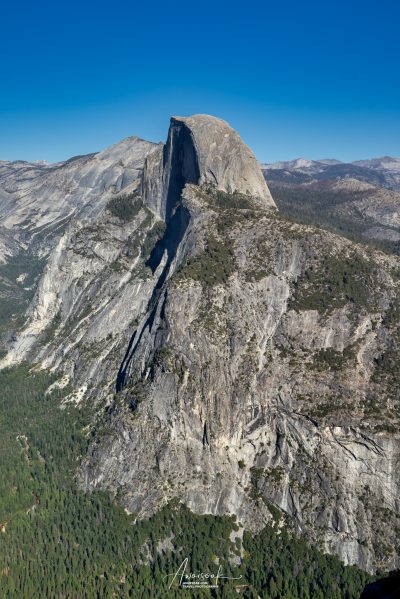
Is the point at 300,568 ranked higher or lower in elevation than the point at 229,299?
lower

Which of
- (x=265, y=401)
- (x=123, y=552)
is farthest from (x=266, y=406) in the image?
(x=123, y=552)

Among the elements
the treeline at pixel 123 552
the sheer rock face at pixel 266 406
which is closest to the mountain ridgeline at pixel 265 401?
the sheer rock face at pixel 266 406

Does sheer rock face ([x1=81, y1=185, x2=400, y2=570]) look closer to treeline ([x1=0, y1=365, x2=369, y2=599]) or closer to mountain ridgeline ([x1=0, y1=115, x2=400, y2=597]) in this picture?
mountain ridgeline ([x1=0, y1=115, x2=400, y2=597])

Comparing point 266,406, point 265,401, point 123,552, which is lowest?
point 123,552

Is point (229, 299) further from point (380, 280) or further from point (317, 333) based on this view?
point (380, 280)

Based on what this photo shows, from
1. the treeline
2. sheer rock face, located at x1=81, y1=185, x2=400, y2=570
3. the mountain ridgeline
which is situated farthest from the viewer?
sheer rock face, located at x1=81, y1=185, x2=400, y2=570

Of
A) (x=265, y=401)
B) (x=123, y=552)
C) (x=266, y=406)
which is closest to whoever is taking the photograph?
(x=123, y=552)

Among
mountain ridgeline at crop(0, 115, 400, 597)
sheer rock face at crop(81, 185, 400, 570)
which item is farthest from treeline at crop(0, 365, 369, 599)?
sheer rock face at crop(81, 185, 400, 570)

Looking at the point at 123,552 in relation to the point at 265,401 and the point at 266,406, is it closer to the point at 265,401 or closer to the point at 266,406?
the point at 266,406

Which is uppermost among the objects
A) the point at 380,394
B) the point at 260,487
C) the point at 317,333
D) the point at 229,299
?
the point at 229,299

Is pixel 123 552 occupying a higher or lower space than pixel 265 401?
lower

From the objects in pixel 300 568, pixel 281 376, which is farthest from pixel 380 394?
pixel 300 568
